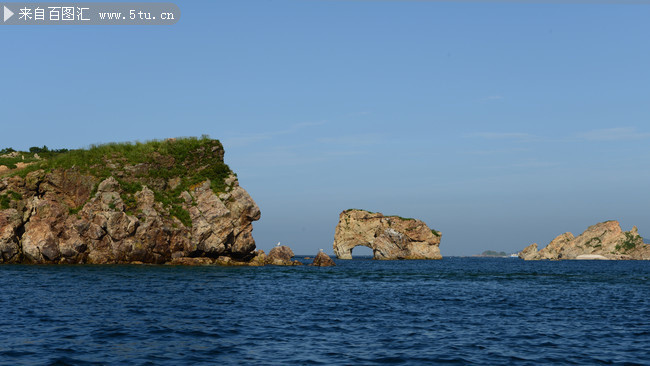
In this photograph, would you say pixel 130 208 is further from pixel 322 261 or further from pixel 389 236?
pixel 389 236

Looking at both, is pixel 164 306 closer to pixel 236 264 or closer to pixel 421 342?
pixel 421 342

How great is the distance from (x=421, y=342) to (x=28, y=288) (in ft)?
107

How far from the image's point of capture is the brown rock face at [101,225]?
7312cm

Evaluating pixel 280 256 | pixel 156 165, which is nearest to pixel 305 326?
pixel 156 165

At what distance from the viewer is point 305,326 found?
26656 millimetres

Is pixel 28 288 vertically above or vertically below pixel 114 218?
below

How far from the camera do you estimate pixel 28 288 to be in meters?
40.7

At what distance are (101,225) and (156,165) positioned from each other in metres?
14.6

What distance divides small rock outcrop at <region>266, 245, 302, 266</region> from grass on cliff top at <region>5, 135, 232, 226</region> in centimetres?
1966

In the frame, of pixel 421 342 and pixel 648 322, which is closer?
pixel 421 342

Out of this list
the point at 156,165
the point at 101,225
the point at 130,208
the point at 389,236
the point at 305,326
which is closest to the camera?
the point at 305,326

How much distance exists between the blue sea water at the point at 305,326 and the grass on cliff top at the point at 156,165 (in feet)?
113

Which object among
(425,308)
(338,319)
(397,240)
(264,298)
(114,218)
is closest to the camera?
(338,319)

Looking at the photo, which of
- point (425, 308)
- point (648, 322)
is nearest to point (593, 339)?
point (648, 322)
